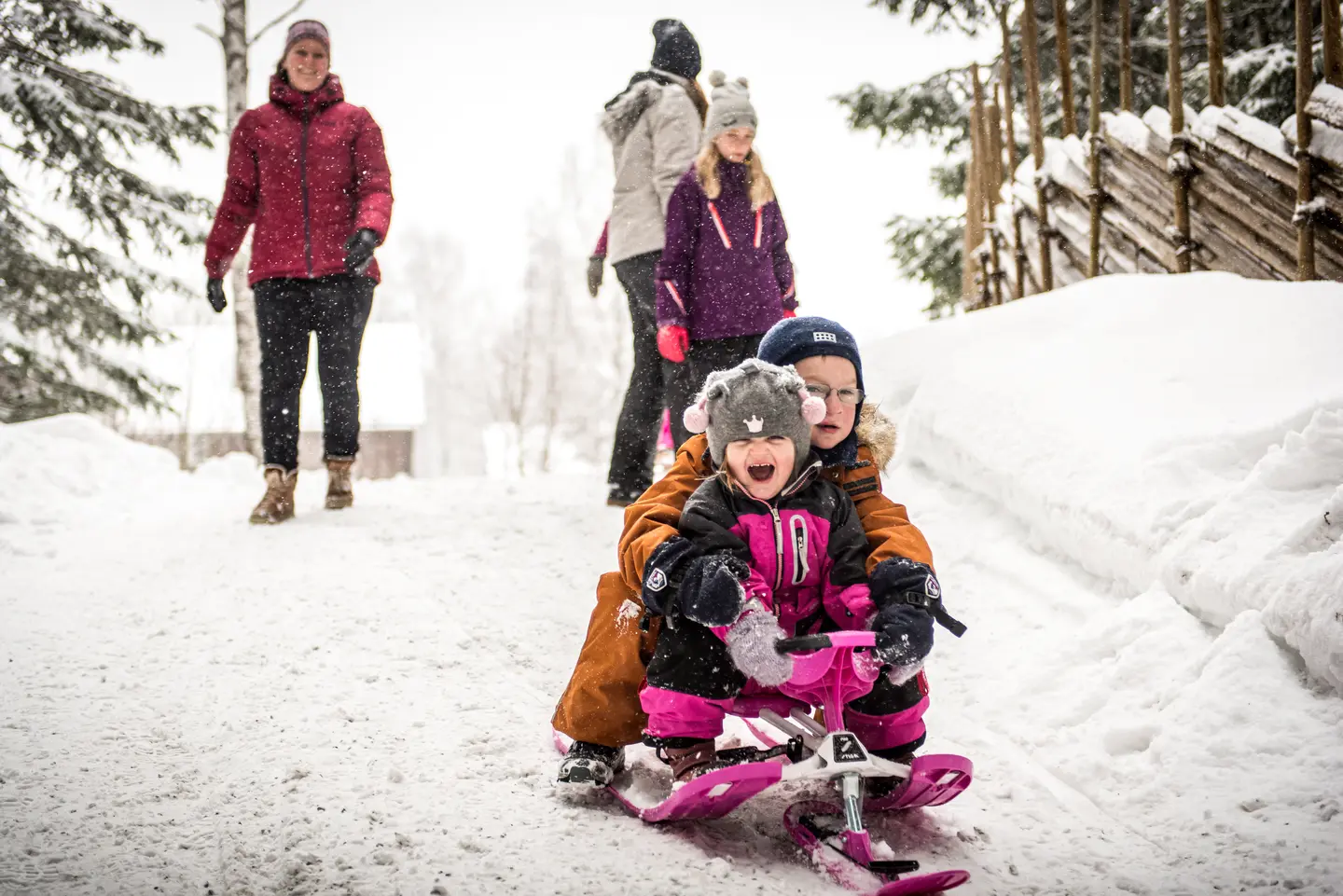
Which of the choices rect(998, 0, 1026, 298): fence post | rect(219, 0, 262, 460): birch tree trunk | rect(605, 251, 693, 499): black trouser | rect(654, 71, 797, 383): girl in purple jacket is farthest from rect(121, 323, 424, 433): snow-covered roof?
rect(654, 71, 797, 383): girl in purple jacket

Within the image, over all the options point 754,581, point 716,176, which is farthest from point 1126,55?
point 754,581

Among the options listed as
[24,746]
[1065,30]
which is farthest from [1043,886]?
[1065,30]

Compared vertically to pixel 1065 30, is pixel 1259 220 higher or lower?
lower

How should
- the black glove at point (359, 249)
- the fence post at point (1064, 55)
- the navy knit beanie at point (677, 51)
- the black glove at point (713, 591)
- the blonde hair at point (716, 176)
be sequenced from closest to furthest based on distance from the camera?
1. the black glove at point (713, 591)
2. the blonde hair at point (716, 176)
3. the black glove at point (359, 249)
4. the navy knit beanie at point (677, 51)
5. the fence post at point (1064, 55)

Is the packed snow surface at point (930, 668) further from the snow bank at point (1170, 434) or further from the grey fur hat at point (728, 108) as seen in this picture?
the grey fur hat at point (728, 108)

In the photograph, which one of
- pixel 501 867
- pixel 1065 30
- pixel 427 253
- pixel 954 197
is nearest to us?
pixel 501 867

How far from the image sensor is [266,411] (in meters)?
4.35

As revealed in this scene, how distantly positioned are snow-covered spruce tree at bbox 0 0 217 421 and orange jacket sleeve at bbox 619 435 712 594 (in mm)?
8696

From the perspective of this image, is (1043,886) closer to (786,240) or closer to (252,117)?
(786,240)

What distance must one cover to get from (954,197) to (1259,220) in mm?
6587

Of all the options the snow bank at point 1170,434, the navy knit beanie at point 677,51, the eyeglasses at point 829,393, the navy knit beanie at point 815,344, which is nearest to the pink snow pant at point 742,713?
the navy knit beanie at point 815,344

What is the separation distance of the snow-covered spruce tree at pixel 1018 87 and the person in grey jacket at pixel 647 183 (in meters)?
4.55

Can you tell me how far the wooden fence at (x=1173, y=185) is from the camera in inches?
151

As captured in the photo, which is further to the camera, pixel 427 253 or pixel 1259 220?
pixel 427 253
